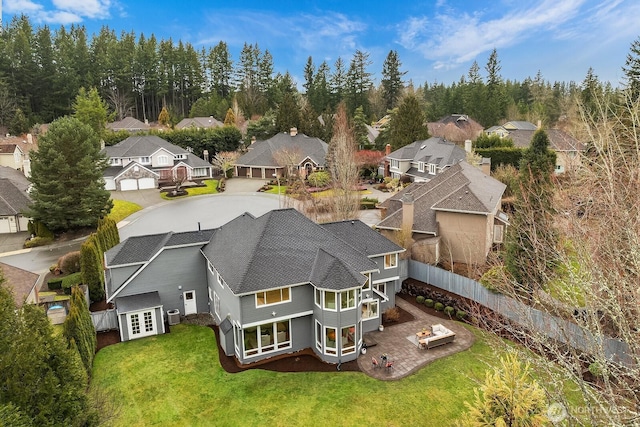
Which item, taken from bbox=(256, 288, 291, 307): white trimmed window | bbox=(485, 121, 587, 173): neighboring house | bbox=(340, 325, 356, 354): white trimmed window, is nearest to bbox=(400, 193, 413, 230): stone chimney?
bbox=(340, 325, 356, 354): white trimmed window

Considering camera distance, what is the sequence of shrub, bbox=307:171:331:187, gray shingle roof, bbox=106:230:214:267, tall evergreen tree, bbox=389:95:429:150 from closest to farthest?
gray shingle roof, bbox=106:230:214:267, shrub, bbox=307:171:331:187, tall evergreen tree, bbox=389:95:429:150

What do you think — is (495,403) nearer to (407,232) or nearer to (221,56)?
(407,232)

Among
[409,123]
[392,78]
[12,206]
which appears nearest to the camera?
[12,206]

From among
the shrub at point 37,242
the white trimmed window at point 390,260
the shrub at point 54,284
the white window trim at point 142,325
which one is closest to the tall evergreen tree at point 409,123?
the white trimmed window at point 390,260

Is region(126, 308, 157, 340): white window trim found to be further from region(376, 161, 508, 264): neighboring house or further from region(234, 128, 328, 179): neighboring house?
region(234, 128, 328, 179): neighboring house

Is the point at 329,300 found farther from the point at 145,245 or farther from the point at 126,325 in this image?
the point at 145,245

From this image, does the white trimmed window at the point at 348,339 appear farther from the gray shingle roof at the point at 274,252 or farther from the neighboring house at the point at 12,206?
the neighboring house at the point at 12,206

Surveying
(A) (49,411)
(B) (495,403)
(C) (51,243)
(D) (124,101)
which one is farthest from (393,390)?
(D) (124,101)

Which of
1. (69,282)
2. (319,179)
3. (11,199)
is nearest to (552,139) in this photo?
(319,179)
